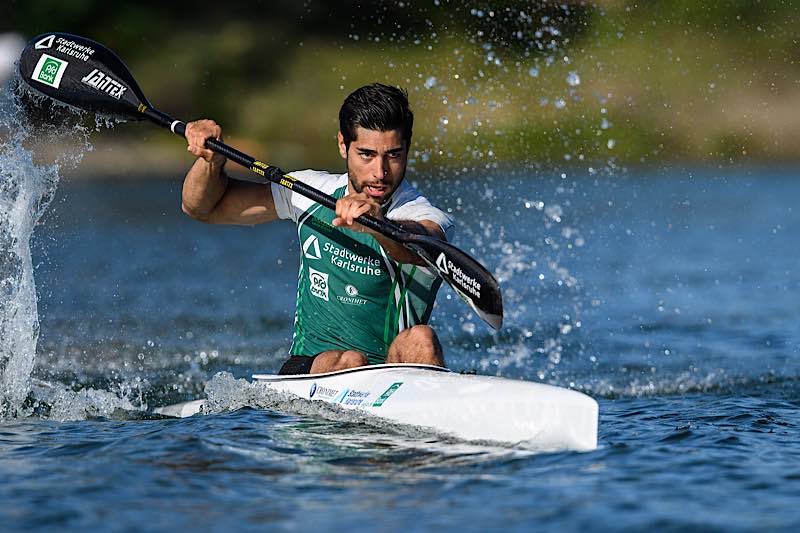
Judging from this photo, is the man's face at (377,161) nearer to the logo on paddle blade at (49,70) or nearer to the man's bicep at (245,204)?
the man's bicep at (245,204)

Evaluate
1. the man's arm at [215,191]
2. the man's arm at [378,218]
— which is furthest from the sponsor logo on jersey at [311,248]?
the man's arm at [378,218]

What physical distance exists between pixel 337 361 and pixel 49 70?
272 cm

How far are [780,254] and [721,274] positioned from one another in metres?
2.62

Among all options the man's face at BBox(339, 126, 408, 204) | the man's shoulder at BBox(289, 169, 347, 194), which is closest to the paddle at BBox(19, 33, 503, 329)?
the man's shoulder at BBox(289, 169, 347, 194)

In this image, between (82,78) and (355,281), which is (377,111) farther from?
(82,78)

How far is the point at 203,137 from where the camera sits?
6.30 m

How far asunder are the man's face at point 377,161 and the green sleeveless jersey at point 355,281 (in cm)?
17

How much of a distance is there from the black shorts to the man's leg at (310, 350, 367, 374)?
0.15 ft

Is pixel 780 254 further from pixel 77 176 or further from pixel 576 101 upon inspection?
pixel 77 176

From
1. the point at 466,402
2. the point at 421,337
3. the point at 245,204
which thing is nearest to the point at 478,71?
the point at 245,204

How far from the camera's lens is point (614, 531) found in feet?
14.7

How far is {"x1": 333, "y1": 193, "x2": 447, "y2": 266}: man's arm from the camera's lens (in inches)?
228

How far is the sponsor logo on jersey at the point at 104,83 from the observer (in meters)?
7.26

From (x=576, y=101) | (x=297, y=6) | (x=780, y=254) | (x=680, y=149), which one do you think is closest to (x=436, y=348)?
(x=780, y=254)
